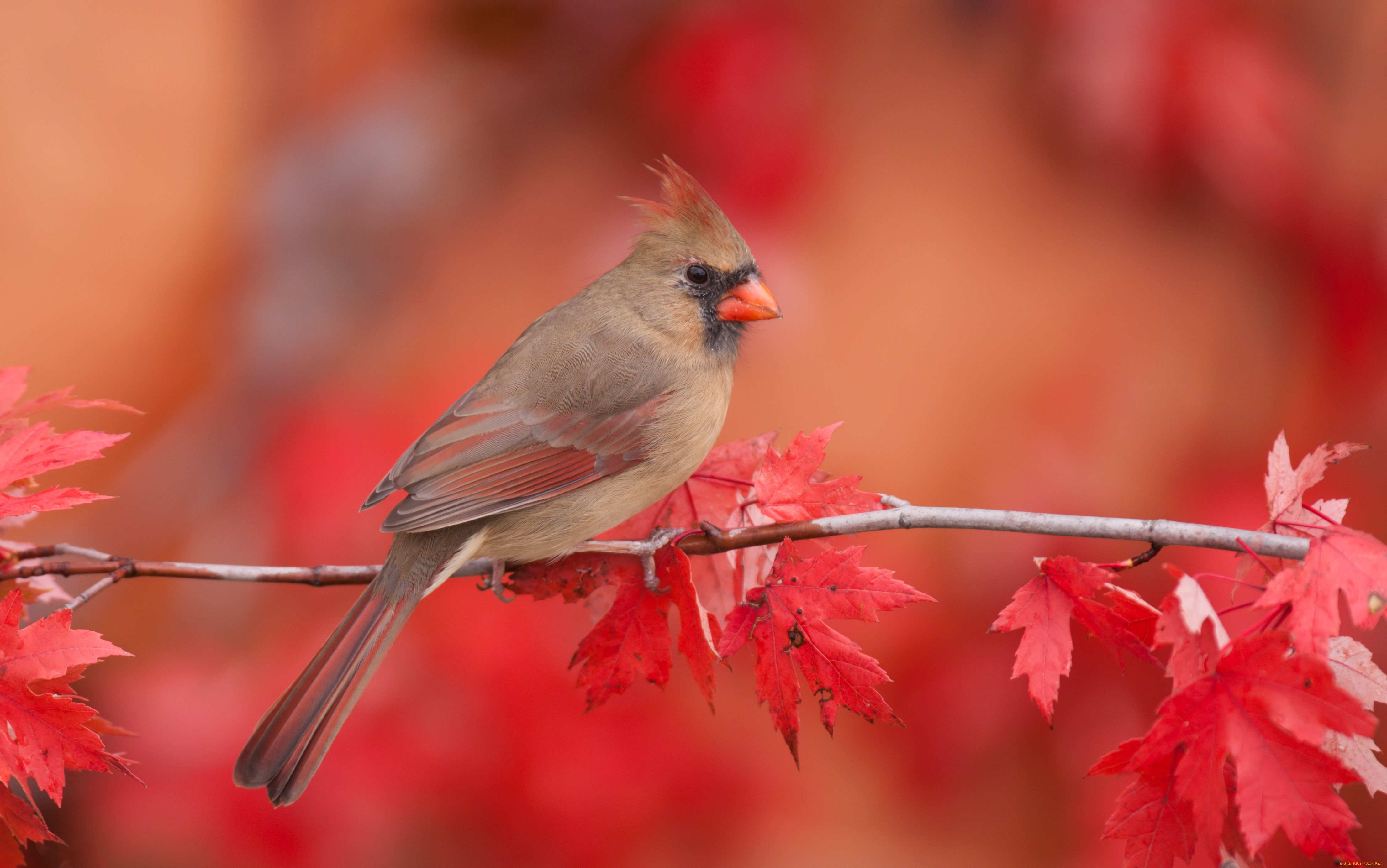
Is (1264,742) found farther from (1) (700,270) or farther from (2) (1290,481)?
(1) (700,270)

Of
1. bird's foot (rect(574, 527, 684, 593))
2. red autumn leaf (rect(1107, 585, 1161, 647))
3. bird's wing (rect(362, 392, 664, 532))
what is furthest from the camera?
bird's wing (rect(362, 392, 664, 532))

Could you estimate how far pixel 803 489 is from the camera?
1.61 metres

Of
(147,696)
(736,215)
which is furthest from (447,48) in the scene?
(147,696)

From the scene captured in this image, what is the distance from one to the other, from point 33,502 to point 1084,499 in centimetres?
350

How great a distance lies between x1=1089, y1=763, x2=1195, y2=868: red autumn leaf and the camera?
1301 mm

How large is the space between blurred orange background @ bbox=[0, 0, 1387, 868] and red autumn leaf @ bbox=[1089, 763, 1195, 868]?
2051mm

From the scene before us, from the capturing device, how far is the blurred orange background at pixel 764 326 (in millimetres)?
3381

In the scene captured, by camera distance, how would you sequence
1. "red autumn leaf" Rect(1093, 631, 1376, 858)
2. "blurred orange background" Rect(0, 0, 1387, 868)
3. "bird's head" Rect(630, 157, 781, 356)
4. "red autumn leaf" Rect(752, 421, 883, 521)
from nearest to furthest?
Answer: "red autumn leaf" Rect(1093, 631, 1376, 858), "red autumn leaf" Rect(752, 421, 883, 521), "bird's head" Rect(630, 157, 781, 356), "blurred orange background" Rect(0, 0, 1387, 868)

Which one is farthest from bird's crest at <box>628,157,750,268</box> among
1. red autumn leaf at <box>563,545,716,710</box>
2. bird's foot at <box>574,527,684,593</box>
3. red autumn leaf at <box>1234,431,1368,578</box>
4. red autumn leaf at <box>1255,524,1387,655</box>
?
red autumn leaf at <box>1255,524,1387,655</box>

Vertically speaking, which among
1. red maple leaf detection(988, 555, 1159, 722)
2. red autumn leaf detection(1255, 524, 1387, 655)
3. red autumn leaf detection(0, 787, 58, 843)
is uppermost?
red autumn leaf detection(1255, 524, 1387, 655)

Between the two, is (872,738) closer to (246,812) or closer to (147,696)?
(246,812)

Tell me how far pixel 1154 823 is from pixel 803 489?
2.23ft

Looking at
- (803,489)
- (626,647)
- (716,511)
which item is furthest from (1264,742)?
(716,511)

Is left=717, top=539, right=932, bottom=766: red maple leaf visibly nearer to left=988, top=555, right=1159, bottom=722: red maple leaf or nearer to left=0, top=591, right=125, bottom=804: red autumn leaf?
left=988, top=555, right=1159, bottom=722: red maple leaf
